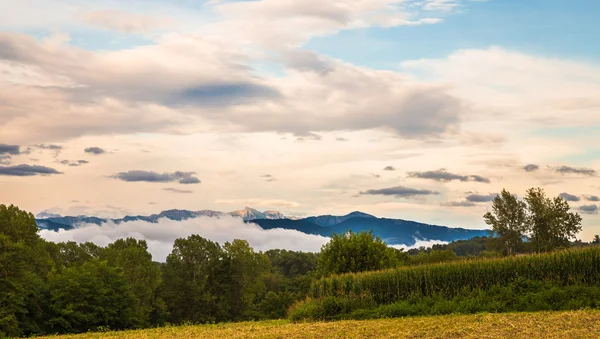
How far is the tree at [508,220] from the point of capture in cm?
7581

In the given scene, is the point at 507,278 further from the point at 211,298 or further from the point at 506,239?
the point at 211,298

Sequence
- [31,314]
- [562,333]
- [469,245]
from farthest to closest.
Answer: [469,245], [31,314], [562,333]

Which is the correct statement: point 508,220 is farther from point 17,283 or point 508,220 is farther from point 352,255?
point 17,283

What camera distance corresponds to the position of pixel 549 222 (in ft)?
232

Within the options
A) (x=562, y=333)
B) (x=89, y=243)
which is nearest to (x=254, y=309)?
(x=89, y=243)

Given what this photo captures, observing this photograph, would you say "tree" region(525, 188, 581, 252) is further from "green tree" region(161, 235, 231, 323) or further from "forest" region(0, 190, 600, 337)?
"green tree" region(161, 235, 231, 323)

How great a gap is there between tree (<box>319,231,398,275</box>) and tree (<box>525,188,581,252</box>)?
25.4m

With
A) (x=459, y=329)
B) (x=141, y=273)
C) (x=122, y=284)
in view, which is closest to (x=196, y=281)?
(x=141, y=273)

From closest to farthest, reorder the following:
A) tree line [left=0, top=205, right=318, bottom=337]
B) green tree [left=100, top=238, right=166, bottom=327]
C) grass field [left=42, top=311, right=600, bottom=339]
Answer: grass field [left=42, top=311, right=600, bottom=339]
tree line [left=0, top=205, right=318, bottom=337]
green tree [left=100, top=238, right=166, bottom=327]

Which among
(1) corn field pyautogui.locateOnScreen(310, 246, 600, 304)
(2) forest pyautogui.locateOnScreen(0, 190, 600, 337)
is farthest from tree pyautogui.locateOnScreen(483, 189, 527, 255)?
(1) corn field pyautogui.locateOnScreen(310, 246, 600, 304)

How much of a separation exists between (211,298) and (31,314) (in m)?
31.5

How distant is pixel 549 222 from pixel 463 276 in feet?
141

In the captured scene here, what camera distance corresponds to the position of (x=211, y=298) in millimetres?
81188

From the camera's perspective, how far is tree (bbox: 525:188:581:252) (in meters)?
69.4
